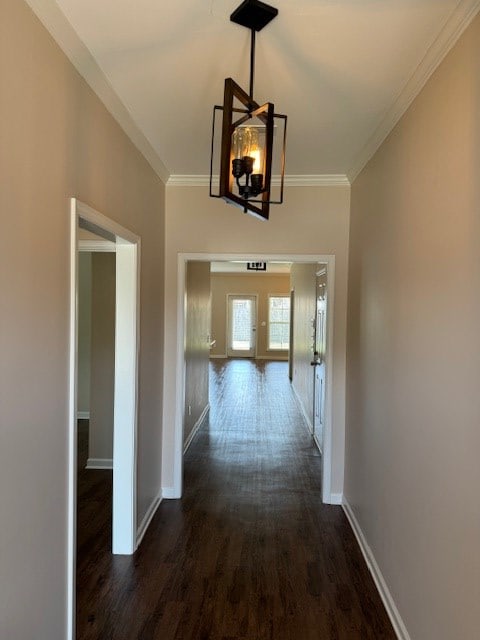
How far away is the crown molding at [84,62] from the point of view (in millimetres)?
1571

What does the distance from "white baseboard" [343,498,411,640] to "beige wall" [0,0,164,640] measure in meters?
1.53

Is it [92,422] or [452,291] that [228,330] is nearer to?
[92,422]

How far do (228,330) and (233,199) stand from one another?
41.5ft

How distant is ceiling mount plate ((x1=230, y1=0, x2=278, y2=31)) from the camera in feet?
5.16

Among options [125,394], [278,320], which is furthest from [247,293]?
[125,394]

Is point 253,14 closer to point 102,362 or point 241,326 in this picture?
point 102,362

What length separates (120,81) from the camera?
216 cm

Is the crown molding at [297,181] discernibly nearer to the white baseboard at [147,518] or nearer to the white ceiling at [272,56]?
the white ceiling at [272,56]

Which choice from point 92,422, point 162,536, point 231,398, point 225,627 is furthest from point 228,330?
point 225,627

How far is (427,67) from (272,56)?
66 centimetres

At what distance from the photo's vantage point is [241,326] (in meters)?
14.1

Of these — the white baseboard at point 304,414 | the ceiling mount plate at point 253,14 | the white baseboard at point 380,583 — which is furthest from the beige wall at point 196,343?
the ceiling mount plate at point 253,14

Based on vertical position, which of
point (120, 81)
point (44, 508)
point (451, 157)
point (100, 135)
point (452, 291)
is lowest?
point (44, 508)

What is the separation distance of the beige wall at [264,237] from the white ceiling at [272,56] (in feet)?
2.95
